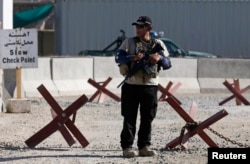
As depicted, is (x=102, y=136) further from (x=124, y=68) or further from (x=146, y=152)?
(x=124, y=68)

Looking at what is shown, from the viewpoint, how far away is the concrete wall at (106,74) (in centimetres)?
2292

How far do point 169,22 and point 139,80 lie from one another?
104 ft

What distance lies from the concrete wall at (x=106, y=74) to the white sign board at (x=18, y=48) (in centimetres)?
395

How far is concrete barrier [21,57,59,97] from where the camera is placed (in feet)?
72.2

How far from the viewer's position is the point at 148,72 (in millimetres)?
10773

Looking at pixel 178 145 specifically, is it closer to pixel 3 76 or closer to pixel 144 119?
pixel 144 119

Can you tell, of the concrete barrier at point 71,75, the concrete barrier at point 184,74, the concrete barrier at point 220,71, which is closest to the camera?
the concrete barrier at point 71,75

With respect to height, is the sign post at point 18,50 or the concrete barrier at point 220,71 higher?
the sign post at point 18,50

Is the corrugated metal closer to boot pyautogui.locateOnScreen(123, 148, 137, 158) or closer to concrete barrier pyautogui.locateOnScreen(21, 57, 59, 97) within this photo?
concrete barrier pyautogui.locateOnScreen(21, 57, 59, 97)

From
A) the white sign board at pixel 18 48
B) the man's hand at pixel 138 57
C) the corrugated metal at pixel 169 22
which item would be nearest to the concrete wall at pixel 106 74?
the white sign board at pixel 18 48

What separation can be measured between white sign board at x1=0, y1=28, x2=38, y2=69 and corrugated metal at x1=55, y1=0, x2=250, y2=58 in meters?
24.3

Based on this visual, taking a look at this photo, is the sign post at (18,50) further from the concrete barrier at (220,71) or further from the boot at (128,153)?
the concrete barrier at (220,71)

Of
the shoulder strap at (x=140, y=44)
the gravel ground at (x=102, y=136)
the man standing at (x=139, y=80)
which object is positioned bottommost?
the gravel ground at (x=102, y=136)

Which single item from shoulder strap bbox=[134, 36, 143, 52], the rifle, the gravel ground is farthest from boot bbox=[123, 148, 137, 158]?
shoulder strap bbox=[134, 36, 143, 52]
